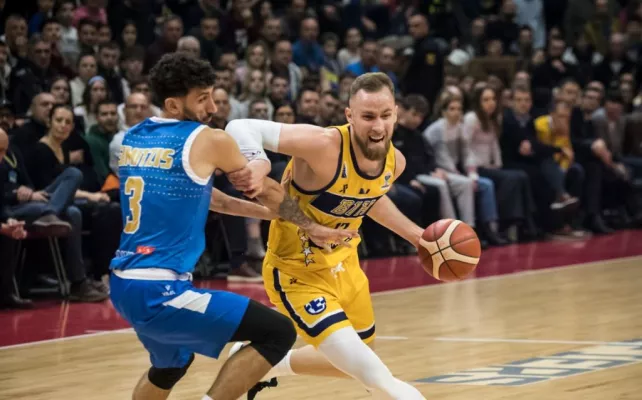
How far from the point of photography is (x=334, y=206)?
5.64 meters

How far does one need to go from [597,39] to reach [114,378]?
47.9 feet

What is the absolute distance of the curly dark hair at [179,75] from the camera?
4.72 metres

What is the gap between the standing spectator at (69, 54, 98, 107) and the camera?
12.7m

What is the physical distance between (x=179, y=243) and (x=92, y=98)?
25.0ft

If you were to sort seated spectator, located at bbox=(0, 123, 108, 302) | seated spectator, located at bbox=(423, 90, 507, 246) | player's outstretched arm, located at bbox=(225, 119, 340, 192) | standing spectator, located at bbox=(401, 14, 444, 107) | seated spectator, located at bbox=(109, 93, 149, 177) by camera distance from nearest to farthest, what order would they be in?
player's outstretched arm, located at bbox=(225, 119, 340, 192)
seated spectator, located at bbox=(0, 123, 108, 302)
seated spectator, located at bbox=(109, 93, 149, 177)
seated spectator, located at bbox=(423, 90, 507, 246)
standing spectator, located at bbox=(401, 14, 444, 107)

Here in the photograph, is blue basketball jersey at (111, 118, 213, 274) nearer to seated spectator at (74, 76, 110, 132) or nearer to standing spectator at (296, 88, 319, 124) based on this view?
seated spectator at (74, 76, 110, 132)

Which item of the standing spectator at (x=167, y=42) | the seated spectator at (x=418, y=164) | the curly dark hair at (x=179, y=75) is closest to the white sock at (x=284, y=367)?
the curly dark hair at (x=179, y=75)

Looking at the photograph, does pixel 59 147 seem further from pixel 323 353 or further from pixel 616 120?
pixel 616 120

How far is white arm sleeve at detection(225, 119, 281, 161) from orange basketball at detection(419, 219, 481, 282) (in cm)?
95

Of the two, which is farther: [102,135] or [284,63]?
[284,63]

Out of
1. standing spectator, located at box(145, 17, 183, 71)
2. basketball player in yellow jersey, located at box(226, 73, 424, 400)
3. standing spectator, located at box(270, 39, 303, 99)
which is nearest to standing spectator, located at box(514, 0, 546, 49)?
standing spectator, located at box(270, 39, 303, 99)

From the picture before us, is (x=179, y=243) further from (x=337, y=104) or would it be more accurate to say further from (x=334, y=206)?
(x=337, y=104)

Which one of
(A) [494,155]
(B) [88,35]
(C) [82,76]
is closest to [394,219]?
(C) [82,76]

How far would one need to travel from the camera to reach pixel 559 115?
50.0 ft
